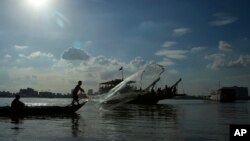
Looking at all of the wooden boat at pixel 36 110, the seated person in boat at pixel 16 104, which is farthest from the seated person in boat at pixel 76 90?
the seated person in boat at pixel 16 104

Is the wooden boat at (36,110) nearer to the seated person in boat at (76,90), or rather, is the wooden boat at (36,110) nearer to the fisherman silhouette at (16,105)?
the fisherman silhouette at (16,105)

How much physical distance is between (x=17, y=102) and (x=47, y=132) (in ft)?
53.6

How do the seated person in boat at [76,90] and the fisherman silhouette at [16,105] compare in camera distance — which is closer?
the fisherman silhouette at [16,105]

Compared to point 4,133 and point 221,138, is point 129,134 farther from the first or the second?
point 4,133

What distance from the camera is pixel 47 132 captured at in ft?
79.0

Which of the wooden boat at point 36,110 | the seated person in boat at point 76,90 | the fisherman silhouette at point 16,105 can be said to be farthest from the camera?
the seated person in boat at point 76,90

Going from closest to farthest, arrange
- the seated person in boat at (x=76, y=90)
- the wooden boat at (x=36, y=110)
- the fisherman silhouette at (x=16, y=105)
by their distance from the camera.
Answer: the wooden boat at (x=36, y=110), the fisherman silhouette at (x=16, y=105), the seated person in boat at (x=76, y=90)

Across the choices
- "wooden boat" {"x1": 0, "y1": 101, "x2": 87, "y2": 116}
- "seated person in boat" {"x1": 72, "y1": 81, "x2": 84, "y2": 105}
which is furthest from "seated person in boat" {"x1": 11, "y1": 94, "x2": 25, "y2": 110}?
"seated person in boat" {"x1": 72, "y1": 81, "x2": 84, "y2": 105}

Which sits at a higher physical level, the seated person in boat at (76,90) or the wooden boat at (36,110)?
the seated person in boat at (76,90)

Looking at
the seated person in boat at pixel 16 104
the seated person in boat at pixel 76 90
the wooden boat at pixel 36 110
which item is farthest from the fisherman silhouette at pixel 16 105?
the seated person in boat at pixel 76 90

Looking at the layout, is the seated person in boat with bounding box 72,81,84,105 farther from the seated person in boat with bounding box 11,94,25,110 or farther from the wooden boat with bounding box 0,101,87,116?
the seated person in boat with bounding box 11,94,25,110

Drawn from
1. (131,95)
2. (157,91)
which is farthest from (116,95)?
(157,91)

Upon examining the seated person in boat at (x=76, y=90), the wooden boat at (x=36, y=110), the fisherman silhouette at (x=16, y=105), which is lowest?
the wooden boat at (x=36, y=110)

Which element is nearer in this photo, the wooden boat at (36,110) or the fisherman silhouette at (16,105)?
the wooden boat at (36,110)
